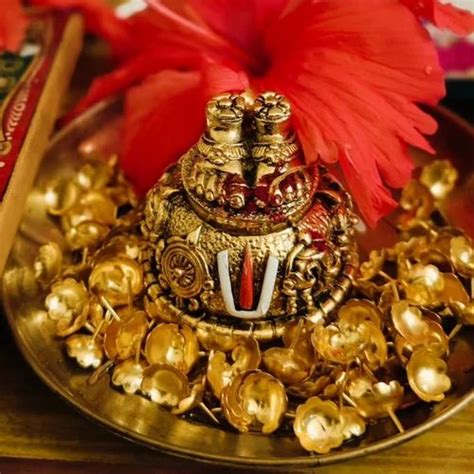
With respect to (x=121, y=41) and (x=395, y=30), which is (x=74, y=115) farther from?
(x=395, y=30)

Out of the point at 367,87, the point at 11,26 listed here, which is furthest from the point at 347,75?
the point at 11,26

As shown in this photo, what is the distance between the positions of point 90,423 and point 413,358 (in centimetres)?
25

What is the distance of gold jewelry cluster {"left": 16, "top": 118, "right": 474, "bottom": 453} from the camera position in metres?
0.57

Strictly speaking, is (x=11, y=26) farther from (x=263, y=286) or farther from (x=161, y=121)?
(x=263, y=286)

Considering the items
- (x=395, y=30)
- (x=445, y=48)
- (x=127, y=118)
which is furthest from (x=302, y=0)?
(x=445, y=48)

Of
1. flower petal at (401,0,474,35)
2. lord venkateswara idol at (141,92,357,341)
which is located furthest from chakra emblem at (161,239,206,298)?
flower petal at (401,0,474,35)

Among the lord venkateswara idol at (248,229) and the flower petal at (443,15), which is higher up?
the flower petal at (443,15)

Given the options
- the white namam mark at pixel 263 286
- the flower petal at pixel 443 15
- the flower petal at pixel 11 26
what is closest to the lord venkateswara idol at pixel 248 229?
the white namam mark at pixel 263 286

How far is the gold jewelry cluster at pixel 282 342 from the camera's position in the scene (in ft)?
1.86

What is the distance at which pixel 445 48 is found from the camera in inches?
35.3

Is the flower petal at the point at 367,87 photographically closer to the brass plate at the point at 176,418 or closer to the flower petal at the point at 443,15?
the flower petal at the point at 443,15

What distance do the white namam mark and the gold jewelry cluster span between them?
0.02 m

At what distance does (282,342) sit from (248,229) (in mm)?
98

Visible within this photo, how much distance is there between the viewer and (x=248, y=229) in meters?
0.58
